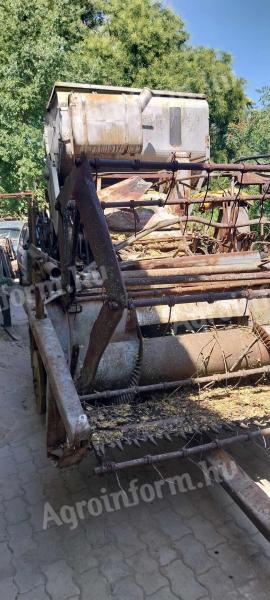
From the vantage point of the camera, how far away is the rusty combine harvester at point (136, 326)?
2.40 meters

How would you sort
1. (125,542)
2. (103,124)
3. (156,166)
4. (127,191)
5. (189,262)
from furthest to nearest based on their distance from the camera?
1. (127,191)
2. (103,124)
3. (189,262)
4. (156,166)
5. (125,542)

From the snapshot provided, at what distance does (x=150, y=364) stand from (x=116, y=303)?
964 mm

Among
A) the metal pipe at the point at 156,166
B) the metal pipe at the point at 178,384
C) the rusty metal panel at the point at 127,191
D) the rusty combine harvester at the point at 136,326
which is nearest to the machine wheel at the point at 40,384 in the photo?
the rusty combine harvester at the point at 136,326

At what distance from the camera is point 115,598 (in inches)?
86.7

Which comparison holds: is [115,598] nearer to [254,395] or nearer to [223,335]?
[254,395]

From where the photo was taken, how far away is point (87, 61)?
40.4ft

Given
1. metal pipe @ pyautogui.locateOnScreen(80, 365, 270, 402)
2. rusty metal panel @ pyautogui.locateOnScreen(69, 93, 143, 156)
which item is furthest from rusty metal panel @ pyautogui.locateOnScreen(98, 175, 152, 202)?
metal pipe @ pyautogui.locateOnScreen(80, 365, 270, 402)

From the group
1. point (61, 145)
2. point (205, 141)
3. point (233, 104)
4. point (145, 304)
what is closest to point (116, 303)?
point (145, 304)

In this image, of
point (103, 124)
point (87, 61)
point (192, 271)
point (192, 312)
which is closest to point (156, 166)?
point (192, 271)

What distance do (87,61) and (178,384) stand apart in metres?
11.9

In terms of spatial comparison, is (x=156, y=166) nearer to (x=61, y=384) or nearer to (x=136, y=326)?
(x=136, y=326)

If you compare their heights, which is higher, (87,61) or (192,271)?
(87,61)

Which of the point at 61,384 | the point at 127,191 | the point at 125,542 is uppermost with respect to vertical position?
the point at 127,191

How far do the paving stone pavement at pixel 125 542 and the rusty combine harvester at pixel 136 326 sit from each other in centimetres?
32
